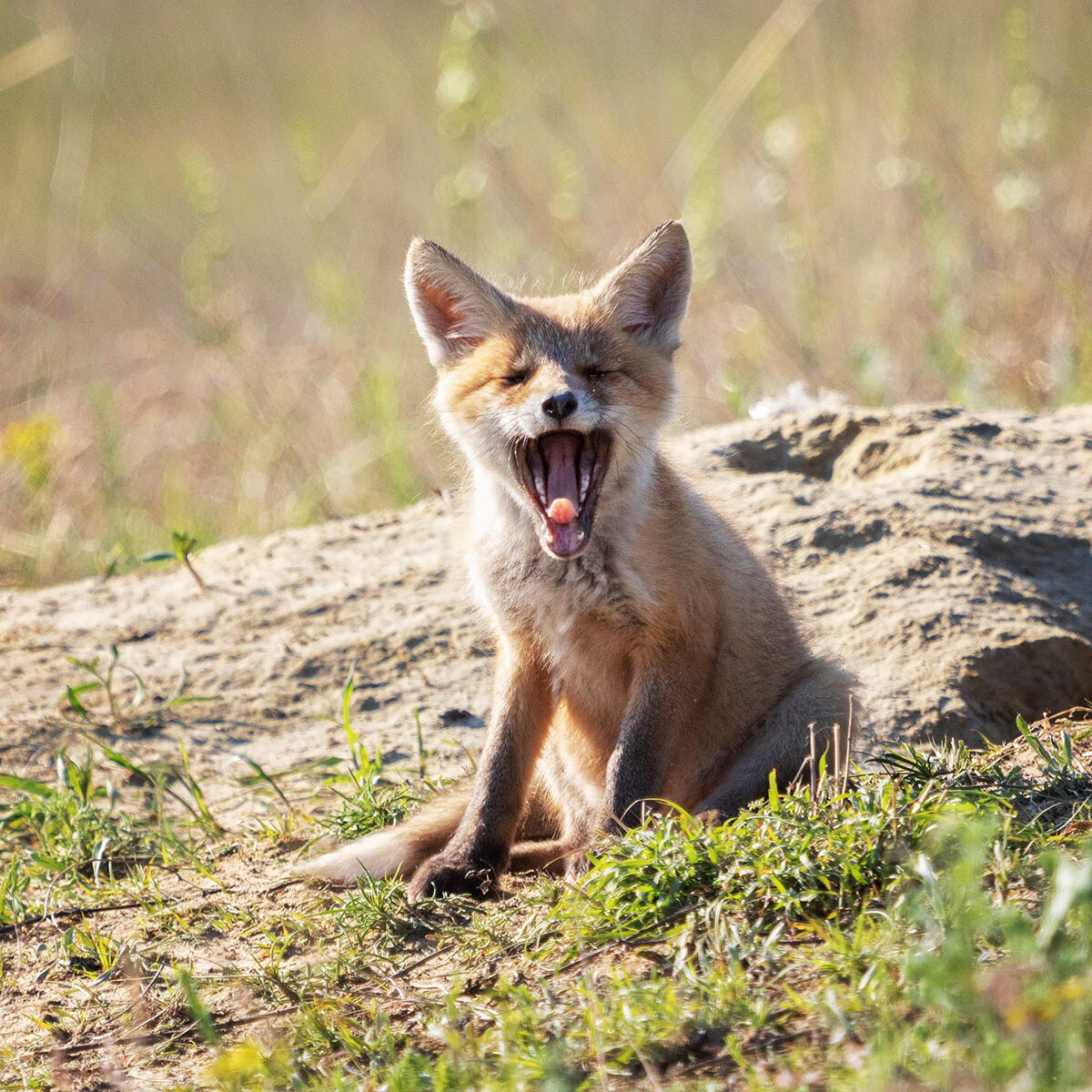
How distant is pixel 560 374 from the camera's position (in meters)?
3.51

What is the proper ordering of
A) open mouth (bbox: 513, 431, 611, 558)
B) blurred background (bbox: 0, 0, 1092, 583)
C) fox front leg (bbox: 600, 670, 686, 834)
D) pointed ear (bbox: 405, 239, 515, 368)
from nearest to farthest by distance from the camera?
fox front leg (bbox: 600, 670, 686, 834)
open mouth (bbox: 513, 431, 611, 558)
pointed ear (bbox: 405, 239, 515, 368)
blurred background (bbox: 0, 0, 1092, 583)

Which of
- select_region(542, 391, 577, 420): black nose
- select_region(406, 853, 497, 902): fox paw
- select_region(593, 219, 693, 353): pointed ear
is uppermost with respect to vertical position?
select_region(593, 219, 693, 353): pointed ear

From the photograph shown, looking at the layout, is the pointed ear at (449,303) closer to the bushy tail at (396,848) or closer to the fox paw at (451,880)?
the bushy tail at (396,848)

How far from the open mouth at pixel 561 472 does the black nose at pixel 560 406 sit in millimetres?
168

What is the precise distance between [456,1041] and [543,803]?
6.09 ft

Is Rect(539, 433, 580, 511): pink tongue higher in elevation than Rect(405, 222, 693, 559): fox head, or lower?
lower

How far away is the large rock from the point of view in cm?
412

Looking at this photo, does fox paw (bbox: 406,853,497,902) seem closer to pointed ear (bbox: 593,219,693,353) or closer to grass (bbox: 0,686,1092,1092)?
grass (bbox: 0,686,1092,1092)

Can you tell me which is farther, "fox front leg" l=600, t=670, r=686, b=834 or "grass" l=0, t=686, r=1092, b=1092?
"fox front leg" l=600, t=670, r=686, b=834

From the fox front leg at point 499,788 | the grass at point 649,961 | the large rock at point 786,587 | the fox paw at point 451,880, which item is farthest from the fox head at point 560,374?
the grass at point 649,961

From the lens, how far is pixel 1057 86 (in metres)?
7.63

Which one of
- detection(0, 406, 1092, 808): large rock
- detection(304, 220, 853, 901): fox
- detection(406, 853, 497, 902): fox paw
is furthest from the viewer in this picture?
detection(0, 406, 1092, 808): large rock

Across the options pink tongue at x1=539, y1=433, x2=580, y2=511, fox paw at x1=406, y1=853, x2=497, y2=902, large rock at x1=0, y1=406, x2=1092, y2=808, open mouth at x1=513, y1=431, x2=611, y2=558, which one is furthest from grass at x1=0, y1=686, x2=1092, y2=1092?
pink tongue at x1=539, y1=433, x2=580, y2=511

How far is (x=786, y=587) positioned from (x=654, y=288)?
1156 mm
